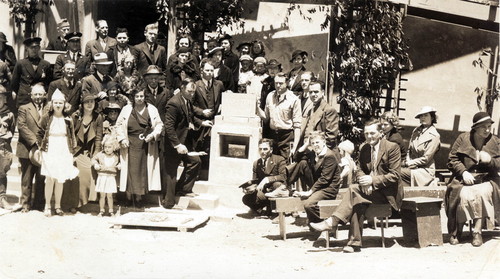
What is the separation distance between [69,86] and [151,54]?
1.75 m

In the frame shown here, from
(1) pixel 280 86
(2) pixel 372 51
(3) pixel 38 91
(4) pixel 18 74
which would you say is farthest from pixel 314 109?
(4) pixel 18 74

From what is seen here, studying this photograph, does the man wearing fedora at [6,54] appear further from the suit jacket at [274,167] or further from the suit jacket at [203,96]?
the suit jacket at [274,167]

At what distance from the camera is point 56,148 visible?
9.62 metres

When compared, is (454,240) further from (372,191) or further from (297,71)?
(297,71)

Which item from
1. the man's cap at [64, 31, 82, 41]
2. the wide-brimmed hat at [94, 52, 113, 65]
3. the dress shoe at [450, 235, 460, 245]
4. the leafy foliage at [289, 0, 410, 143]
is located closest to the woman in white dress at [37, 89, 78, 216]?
the wide-brimmed hat at [94, 52, 113, 65]

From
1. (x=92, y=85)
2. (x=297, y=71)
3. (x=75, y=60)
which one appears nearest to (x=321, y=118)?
(x=297, y=71)

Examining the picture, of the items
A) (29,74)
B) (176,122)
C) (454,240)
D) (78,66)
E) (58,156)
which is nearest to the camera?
(454,240)

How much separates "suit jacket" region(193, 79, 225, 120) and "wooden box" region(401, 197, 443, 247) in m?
3.61

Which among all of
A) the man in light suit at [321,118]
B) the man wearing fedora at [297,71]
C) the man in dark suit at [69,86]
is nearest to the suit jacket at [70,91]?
the man in dark suit at [69,86]

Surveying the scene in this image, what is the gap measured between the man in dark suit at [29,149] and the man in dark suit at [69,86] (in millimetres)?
507

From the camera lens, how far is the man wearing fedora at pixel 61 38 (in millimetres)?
12320

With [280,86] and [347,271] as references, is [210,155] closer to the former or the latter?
[280,86]

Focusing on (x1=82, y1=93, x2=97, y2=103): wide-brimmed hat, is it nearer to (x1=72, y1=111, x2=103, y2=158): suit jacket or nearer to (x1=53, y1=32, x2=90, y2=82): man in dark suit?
(x1=72, y1=111, x2=103, y2=158): suit jacket

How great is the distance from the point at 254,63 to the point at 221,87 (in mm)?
692
